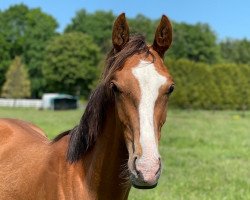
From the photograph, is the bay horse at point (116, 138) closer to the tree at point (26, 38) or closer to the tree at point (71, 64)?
the tree at point (71, 64)

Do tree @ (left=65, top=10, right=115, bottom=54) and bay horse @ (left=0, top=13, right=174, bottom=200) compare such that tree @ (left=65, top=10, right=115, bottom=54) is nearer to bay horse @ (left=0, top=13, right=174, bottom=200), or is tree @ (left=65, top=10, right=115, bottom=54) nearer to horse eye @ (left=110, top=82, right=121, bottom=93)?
bay horse @ (left=0, top=13, right=174, bottom=200)

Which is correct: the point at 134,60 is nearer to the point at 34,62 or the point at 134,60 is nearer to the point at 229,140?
the point at 229,140

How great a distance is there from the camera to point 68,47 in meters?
66.1

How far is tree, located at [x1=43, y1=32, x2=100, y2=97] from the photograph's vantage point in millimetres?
64062

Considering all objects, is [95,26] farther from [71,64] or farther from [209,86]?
[209,86]

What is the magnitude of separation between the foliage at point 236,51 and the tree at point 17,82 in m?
38.6

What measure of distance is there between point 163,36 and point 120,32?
1.02 feet

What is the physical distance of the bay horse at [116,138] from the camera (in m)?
2.67

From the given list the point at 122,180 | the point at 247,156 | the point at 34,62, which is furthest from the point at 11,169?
the point at 34,62

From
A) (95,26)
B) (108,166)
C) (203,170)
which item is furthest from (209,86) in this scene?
(108,166)

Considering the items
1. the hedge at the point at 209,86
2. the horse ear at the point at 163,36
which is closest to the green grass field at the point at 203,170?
the horse ear at the point at 163,36

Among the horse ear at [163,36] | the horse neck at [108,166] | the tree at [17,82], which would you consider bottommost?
the tree at [17,82]

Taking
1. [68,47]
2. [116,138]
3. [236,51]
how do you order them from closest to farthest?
[116,138] → [68,47] → [236,51]

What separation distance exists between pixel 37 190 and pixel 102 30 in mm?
74259
